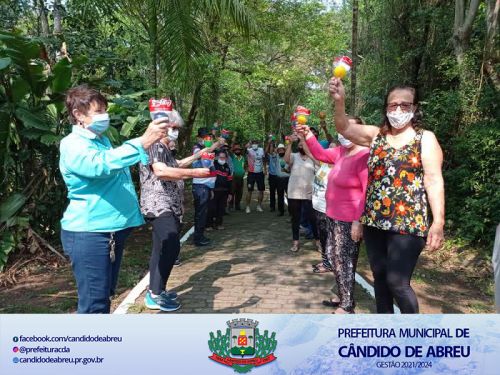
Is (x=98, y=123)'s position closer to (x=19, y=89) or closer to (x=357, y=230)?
(x=357, y=230)

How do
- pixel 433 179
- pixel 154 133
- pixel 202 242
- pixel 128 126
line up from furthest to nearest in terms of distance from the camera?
pixel 202 242
pixel 128 126
pixel 433 179
pixel 154 133

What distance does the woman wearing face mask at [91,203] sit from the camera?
265 cm

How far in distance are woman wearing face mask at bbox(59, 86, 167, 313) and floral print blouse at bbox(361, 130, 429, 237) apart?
5.21 ft

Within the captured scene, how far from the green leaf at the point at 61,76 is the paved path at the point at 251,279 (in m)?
3.10

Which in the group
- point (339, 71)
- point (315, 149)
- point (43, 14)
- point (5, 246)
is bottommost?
point (5, 246)

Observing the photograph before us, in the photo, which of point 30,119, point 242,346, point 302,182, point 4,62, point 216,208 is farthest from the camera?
point 216,208

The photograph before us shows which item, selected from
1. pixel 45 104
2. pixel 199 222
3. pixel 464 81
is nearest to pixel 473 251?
pixel 464 81

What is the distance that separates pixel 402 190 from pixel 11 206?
514cm

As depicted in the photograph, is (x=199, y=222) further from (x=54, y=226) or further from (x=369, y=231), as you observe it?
(x=369, y=231)

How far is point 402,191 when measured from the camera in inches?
117

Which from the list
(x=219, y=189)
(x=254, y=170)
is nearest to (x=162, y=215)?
(x=219, y=189)

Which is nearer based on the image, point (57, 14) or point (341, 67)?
point (341, 67)

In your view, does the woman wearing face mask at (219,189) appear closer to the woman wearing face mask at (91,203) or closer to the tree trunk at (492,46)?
the tree trunk at (492,46)

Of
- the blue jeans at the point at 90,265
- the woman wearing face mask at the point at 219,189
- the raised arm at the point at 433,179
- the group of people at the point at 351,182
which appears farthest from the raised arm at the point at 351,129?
the woman wearing face mask at the point at 219,189
